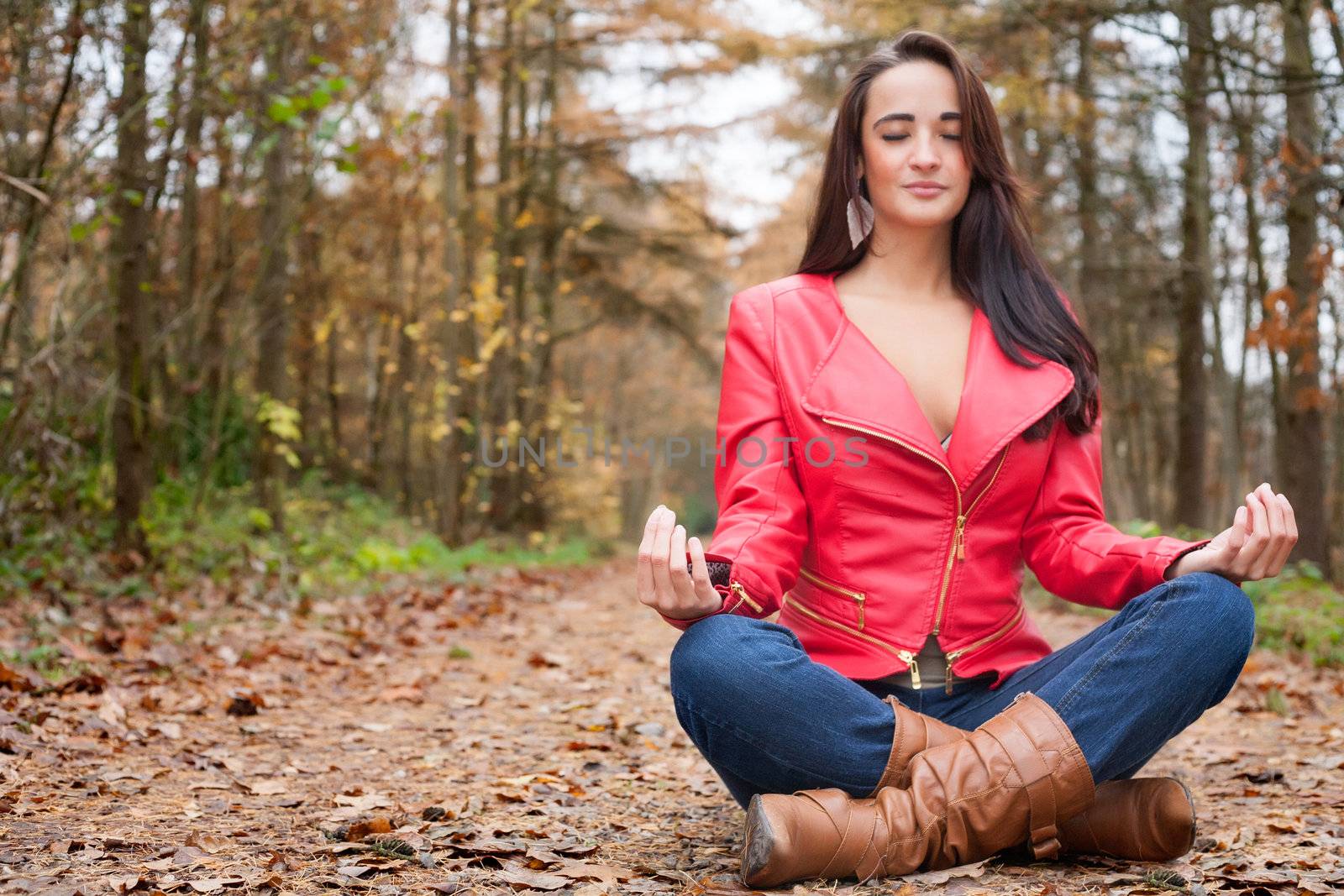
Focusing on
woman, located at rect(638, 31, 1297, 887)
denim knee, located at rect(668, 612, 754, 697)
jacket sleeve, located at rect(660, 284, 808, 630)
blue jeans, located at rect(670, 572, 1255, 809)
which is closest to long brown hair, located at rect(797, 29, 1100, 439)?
woman, located at rect(638, 31, 1297, 887)

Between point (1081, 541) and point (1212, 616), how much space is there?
0.41 meters

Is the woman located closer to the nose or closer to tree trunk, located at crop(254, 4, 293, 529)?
the nose

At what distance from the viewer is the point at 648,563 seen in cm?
223

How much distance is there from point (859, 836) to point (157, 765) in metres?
1.95

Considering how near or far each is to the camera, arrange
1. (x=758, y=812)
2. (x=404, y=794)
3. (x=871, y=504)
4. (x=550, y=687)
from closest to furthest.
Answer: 1. (x=758, y=812)
2. (x=871, y=504)
3. (x=404, y=794)
4. (x=550, y=687)

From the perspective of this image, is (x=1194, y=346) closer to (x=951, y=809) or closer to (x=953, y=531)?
(x=953, y=531)

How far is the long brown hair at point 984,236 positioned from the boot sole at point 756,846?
119cm

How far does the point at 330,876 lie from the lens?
2152 millimetres

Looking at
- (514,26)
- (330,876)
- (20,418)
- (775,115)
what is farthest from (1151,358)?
(330,876)

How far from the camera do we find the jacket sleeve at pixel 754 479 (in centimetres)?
243

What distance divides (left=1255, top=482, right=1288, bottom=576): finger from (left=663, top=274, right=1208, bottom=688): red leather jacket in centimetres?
21

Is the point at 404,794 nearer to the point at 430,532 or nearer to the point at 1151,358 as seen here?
the point at 430,532

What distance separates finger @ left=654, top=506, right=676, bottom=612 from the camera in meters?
2.21

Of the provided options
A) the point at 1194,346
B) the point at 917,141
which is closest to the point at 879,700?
the point at 917,141
